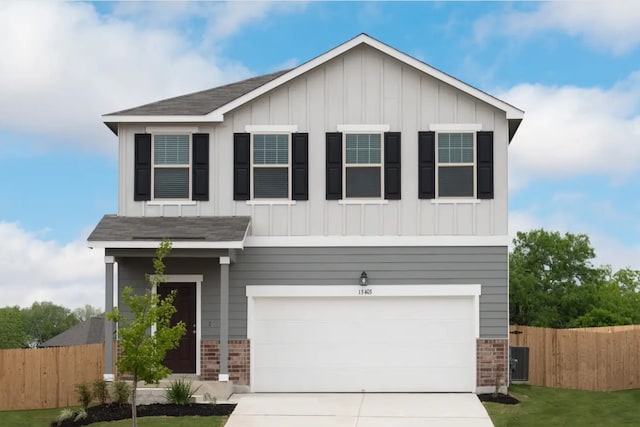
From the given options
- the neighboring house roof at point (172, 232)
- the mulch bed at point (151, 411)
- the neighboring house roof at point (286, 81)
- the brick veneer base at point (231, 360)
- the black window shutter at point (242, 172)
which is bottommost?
the mulch bed at point (151, 411)

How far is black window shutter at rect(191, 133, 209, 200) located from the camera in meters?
20.5

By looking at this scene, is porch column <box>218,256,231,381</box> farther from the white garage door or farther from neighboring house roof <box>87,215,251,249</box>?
the white garage door

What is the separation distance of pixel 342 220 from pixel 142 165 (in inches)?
185

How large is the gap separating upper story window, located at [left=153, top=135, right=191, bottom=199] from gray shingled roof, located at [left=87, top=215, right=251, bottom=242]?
65 cm

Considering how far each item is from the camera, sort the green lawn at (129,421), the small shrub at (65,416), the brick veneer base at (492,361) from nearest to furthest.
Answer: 1. the green lawn at (129,421)
2. the small shrub at (65,416)
3. the brick veneer base at (492,361)

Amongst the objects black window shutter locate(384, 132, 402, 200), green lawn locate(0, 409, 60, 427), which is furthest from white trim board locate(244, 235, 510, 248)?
green lawn locate(0, 409, 60, 427)

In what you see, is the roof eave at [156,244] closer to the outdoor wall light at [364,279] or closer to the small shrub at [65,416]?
the outdoor wall light at [364,279]

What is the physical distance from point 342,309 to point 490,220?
3.86 m

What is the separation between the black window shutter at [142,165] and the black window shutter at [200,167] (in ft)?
3.34

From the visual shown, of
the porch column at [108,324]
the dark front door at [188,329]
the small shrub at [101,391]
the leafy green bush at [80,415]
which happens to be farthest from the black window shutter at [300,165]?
the leafy green bush at [80,415]

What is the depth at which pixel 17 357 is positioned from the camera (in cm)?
2064

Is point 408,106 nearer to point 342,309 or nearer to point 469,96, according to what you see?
point 469,96

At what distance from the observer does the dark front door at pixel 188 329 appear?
20.4m

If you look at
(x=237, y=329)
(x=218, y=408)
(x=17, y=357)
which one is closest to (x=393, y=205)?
(x=237, y=329)
